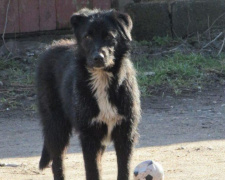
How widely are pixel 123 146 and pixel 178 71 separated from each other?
4.53 m

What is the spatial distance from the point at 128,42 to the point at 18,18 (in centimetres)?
Answer: 565

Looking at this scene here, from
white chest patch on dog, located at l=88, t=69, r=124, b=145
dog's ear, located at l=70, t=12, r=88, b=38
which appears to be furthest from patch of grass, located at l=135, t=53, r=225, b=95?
white chest patch on dog, located at l=88, t=69, r=124, b=145

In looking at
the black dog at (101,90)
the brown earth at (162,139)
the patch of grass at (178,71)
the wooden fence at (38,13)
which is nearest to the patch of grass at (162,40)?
the patch of grass at (178,71)

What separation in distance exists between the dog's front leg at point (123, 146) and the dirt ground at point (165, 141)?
21.0 inches

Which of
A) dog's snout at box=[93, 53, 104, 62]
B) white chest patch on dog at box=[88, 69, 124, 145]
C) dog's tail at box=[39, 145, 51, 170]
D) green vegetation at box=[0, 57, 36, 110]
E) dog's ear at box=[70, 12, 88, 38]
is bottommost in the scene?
green vegetation at box=[0, 57, 36, 110]

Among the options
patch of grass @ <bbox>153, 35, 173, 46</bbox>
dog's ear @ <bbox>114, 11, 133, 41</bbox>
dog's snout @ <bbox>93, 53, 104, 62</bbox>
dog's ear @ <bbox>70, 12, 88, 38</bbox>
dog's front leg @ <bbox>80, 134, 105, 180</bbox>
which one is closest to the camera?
dog's snout @ <bbox>93, 53, 104, 62</bbox>

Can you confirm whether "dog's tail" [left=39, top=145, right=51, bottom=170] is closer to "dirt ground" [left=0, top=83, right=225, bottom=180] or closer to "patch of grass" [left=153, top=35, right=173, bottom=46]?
"dirt ground" [left=0, top=83, right=225, bottom=180]

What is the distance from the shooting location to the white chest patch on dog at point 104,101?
498 centimetres

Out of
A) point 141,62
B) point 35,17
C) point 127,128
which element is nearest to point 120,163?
point 127,128

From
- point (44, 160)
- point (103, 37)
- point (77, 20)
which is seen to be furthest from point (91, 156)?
point (77, 20)

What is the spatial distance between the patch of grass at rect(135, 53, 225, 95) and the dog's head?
3.67 meters

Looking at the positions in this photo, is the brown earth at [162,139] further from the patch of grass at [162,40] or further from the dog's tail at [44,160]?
the patch of grass at [162,40]

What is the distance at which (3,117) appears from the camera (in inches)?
328

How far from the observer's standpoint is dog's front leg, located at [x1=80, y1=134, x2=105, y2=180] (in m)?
4.96
